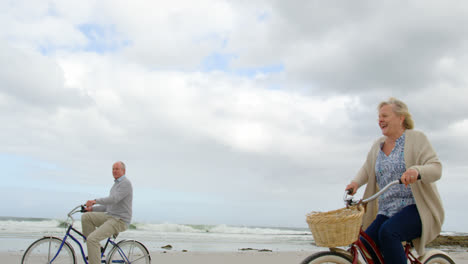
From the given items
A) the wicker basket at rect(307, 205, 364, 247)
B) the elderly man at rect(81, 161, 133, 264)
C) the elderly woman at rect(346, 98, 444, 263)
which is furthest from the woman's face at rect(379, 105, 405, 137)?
the elderly man at rect(81, 161, 133, 264)

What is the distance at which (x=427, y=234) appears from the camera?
3.00 metres

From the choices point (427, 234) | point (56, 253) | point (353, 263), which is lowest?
point (56, 253)

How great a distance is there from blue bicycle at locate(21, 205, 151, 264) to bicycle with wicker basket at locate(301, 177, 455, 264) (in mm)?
3460

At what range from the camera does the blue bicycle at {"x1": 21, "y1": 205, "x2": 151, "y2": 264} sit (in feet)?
17.0

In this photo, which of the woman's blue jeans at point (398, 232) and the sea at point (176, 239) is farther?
the sea at point (176, 239)

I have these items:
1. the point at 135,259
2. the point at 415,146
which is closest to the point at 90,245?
the point at 135,259

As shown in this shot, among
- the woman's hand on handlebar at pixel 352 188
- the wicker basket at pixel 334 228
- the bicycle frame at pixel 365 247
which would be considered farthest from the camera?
the woman's hand on handlebar at pixel 352 188

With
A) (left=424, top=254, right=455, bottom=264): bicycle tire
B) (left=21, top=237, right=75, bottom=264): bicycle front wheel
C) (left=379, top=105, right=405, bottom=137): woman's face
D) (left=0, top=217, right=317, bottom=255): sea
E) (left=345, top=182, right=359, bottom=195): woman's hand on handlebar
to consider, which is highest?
(left=379, top=105, right=405, bottom=137): woman's face

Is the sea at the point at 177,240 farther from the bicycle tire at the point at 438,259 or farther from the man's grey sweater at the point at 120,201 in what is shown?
the bicycle tire at the point at 438,259

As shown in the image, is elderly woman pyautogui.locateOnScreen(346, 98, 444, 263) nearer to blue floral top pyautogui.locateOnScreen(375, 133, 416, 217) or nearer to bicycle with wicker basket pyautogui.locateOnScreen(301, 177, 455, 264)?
blue floral top pyautogui.locateOnScreen(375, 133, 416, 217)

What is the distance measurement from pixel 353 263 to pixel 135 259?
3.65m

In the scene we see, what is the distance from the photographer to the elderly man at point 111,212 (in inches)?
207

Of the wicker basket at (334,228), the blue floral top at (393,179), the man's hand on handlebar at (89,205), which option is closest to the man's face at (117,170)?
the man's hand on handlebar at (89,205)

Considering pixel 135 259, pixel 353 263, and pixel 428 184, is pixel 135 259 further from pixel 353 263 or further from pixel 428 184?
pixel 428 184
